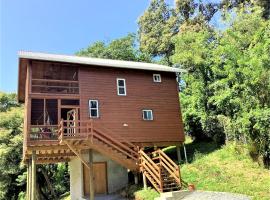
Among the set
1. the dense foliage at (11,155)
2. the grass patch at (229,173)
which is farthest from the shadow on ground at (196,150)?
the dense foliage at (11,155)

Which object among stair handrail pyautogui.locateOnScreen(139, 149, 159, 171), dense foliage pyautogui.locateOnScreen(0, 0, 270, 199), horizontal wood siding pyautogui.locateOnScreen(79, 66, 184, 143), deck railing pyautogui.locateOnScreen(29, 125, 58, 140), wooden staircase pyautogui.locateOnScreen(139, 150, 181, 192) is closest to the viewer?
wooden staircase pyautogui.locateOnScreen(139, 150, 181, 192)

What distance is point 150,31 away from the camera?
137 feet

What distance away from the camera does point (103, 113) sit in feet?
71.1

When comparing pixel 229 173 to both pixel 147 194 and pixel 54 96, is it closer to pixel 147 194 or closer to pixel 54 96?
pixel 147 194

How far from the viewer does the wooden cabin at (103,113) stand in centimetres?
1978

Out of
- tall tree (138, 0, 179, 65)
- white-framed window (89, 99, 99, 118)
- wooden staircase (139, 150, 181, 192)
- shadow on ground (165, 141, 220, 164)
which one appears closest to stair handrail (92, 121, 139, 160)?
wooden staircase (139, 150, 181, 192)

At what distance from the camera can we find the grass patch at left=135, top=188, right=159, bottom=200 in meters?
17.7

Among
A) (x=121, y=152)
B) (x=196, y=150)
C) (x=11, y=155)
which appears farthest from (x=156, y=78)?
(x=11, y=155)

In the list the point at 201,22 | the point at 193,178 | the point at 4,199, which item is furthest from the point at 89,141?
the point at 201,22

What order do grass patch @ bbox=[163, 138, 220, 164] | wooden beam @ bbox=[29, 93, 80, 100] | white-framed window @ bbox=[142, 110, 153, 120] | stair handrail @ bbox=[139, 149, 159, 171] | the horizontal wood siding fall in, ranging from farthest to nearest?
grass patch @ bbox=[163, 138, 220, 164] < white-framed window @ bbox=[142, 110, 153, 120] < the horizontal wood siding < wooden beam @ bbox=[29, 93, 80, 100] < stair handrail @ bbox=[139, 149, 159, 171]

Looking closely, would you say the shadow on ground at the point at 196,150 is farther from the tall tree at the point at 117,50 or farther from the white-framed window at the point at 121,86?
the tall tree at the point at 117,50

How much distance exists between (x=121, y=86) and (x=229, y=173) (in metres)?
8.75

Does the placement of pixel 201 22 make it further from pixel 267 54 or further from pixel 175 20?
pixel 267 54

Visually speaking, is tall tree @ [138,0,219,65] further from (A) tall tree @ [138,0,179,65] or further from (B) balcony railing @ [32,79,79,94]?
(B) balcony railing @ [32,79,79,94]
